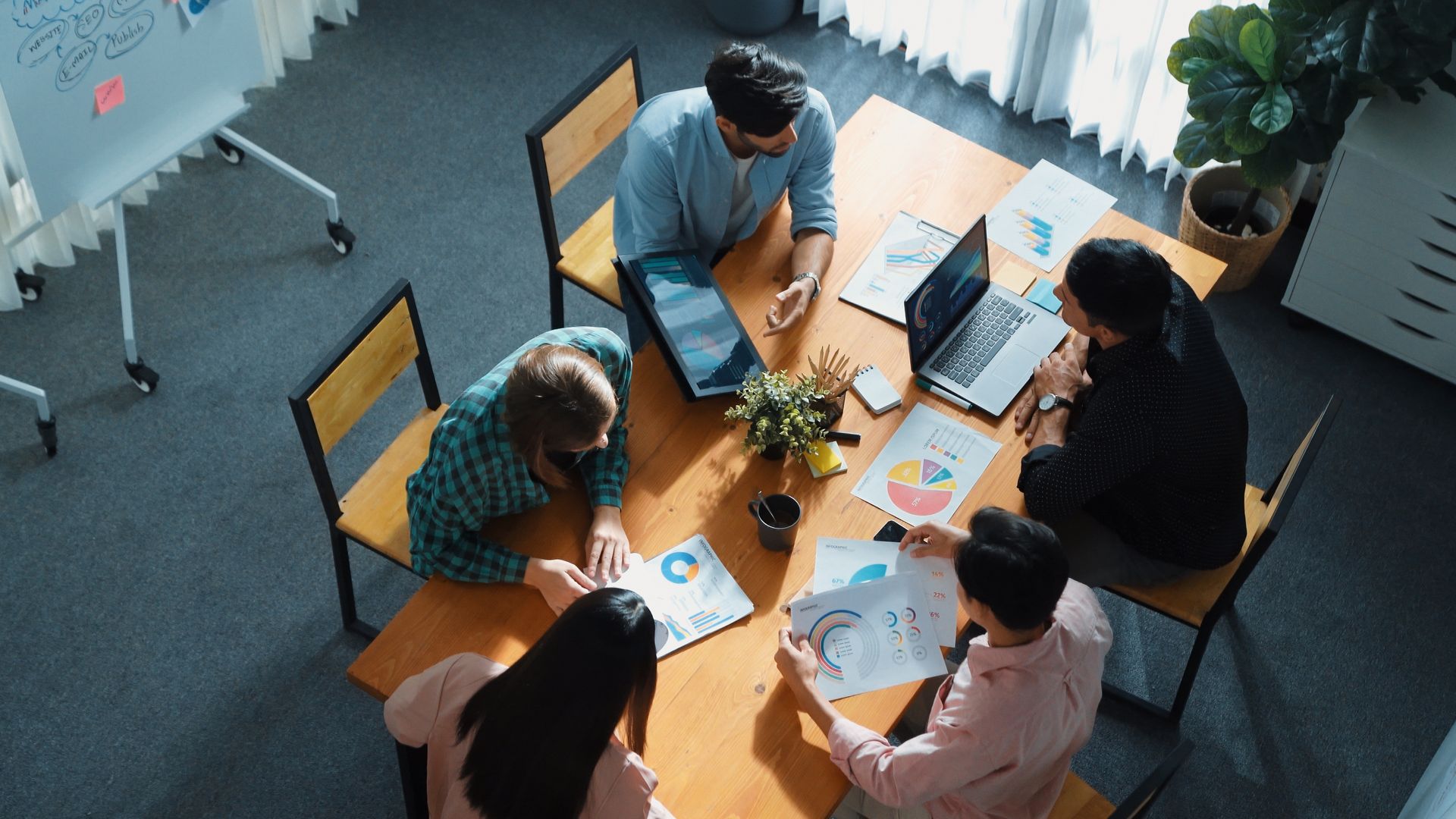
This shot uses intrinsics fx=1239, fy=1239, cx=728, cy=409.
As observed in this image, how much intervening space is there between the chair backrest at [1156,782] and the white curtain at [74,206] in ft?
10.8

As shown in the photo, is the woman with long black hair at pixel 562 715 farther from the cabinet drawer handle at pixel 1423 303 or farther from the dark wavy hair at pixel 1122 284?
the cabinet drawer handle at pixel 1423 303

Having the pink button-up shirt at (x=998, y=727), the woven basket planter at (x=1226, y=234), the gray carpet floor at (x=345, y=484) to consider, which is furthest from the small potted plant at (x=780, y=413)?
the woven basket planter at (x=1226, y=234)

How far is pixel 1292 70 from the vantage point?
319 centimetres

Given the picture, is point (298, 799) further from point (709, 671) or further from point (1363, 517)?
point (1363, 517)

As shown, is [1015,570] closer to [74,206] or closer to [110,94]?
[110,94]

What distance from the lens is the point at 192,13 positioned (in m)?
3.40

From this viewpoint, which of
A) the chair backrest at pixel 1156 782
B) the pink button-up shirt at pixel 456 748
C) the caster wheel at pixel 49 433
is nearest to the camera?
the pink button-up shirt at pixel 456 748

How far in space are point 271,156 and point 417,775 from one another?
234cm

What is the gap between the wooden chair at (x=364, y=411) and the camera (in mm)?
2518

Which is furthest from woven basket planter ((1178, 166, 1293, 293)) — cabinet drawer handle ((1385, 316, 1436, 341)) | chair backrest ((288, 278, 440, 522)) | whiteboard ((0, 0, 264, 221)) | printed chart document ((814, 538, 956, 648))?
whiteboard ((0, 0, 264, 221))

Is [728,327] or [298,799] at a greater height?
[728,327]

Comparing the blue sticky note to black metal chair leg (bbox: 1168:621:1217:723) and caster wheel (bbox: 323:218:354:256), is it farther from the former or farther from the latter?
caster wheel (bbox: 323:218:354:256)

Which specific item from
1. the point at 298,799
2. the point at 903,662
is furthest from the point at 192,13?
the point at 903,662

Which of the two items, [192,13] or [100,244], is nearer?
[192,13]
